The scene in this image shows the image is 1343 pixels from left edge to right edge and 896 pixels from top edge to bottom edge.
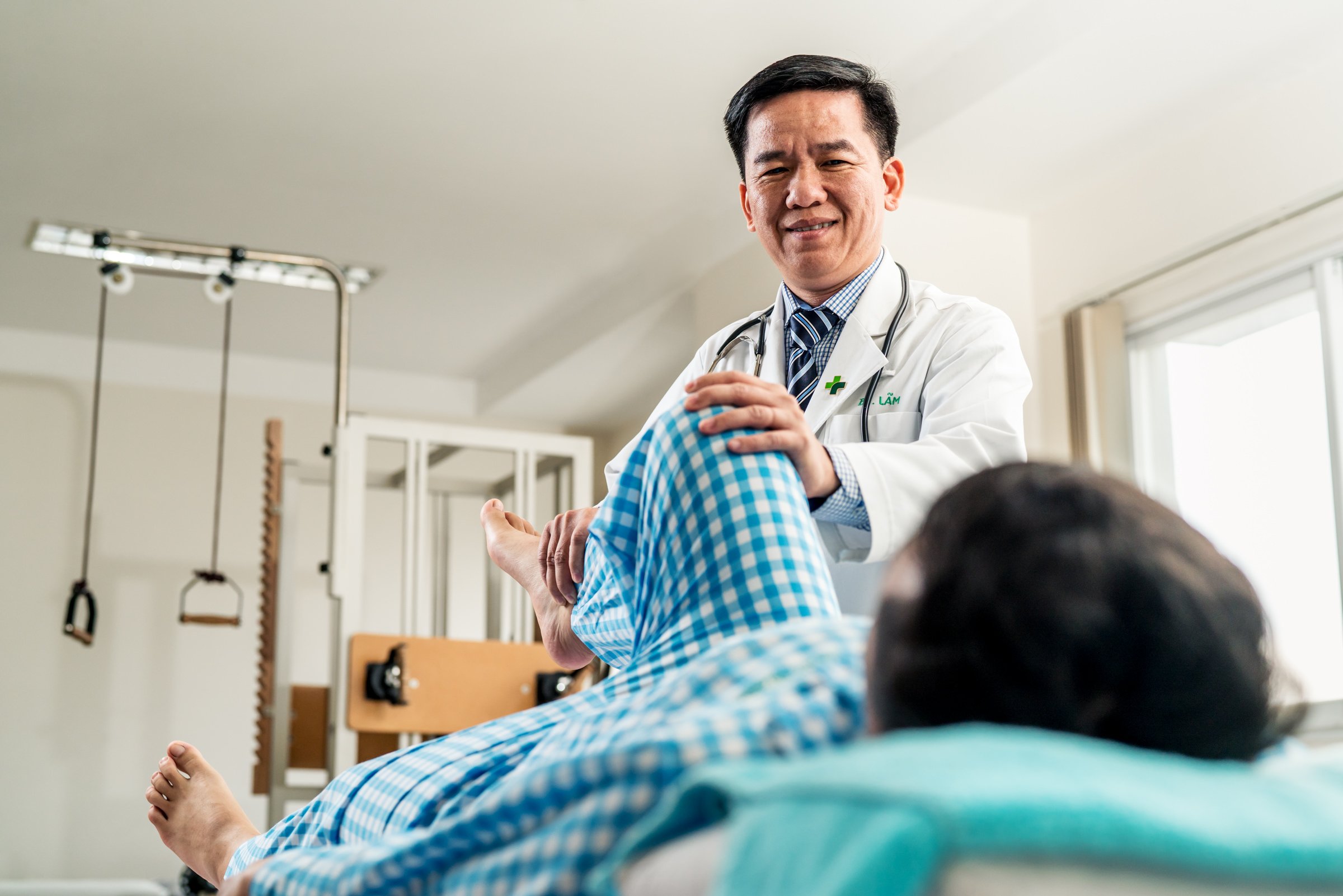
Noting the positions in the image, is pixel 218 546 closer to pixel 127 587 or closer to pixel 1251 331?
pixel 127 587

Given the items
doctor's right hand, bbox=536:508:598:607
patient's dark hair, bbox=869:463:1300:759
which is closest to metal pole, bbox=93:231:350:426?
doctor's right hand, bbox=536:508:598:607

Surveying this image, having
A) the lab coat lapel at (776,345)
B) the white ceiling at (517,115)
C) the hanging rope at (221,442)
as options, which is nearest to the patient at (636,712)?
the lab coat lapel at (776,345)

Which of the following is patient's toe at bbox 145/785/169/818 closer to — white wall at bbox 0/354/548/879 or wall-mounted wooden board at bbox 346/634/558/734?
wall-mounted wooden board at bbox 346/634/558/734

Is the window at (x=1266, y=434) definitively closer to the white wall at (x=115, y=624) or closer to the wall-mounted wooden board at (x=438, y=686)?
the wall-mounted wooden board at (x=438, y=686)

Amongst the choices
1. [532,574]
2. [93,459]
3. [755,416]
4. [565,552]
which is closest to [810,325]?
[532,574]

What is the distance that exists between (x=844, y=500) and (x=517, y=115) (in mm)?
2353

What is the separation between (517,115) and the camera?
3.25 metres

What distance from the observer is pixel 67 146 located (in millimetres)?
3381

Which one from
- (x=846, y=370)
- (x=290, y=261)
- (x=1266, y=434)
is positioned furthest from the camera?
(x=290, y=261)

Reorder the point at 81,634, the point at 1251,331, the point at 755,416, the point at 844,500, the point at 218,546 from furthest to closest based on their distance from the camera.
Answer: the point at 218,546 → the point at 81,634 → the point at 1251,331 → the point at 844,500 → the point at 755,416

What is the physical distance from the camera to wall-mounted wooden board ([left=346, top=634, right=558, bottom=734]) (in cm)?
370

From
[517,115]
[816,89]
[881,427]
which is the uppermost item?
[517,115]

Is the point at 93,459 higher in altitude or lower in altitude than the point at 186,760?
higher

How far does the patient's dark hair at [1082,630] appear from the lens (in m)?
0.47
